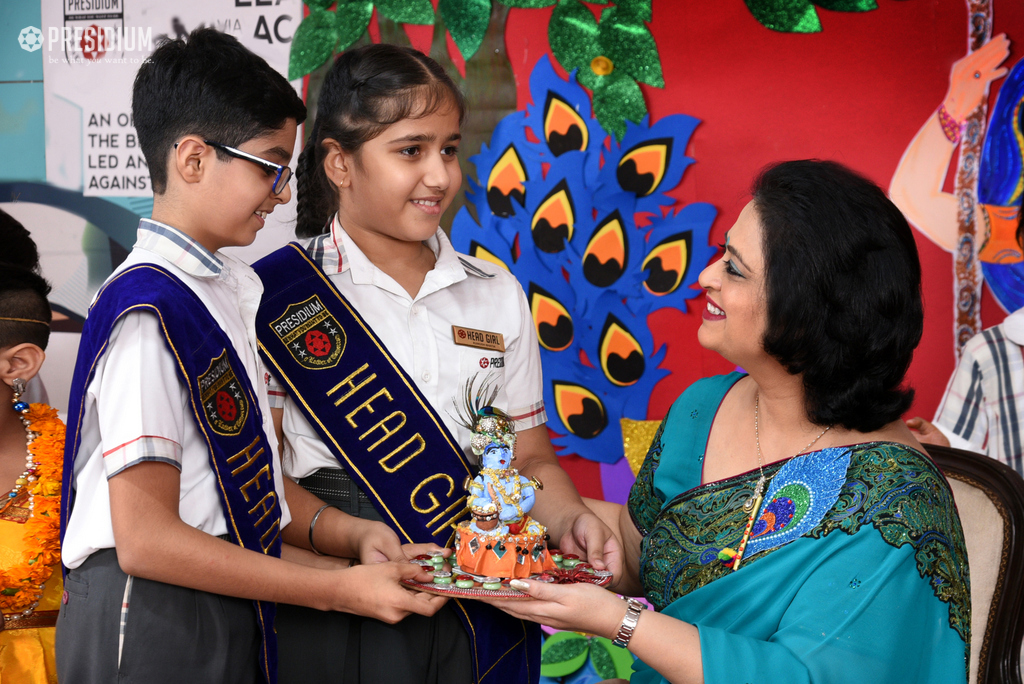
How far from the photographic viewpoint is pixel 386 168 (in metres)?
1.64

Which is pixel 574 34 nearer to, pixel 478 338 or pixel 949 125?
pixel 949 125

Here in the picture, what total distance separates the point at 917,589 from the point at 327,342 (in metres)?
1.15

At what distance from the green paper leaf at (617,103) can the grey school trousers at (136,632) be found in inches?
72.2

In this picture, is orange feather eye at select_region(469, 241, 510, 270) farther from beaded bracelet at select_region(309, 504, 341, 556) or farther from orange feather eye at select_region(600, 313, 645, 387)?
beaded bracelet at select_region(309, 504, 341, 556)

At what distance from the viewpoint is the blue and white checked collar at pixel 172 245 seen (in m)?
1.35

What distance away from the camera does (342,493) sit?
1685 millimetres

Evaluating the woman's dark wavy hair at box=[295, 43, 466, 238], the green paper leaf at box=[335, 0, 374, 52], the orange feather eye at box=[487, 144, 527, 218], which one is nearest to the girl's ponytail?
the woman's dark wavy hair at box=[295, 43, 466, 238]

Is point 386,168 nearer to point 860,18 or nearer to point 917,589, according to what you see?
point 917,589

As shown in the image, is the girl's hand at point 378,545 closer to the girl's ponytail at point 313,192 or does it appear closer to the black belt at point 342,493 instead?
the black belt at point 342,493

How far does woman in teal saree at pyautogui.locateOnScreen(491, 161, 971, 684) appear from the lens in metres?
1.36

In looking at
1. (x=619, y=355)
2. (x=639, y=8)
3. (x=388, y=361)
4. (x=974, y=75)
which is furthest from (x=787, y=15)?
(x=388, y=361)

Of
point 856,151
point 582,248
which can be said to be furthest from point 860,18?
point 582,248

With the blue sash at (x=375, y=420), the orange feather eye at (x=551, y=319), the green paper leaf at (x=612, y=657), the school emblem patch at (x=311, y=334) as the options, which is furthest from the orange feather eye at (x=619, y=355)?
the school emblem patch at (x=311, y=334)

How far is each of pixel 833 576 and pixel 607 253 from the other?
1458 mm
